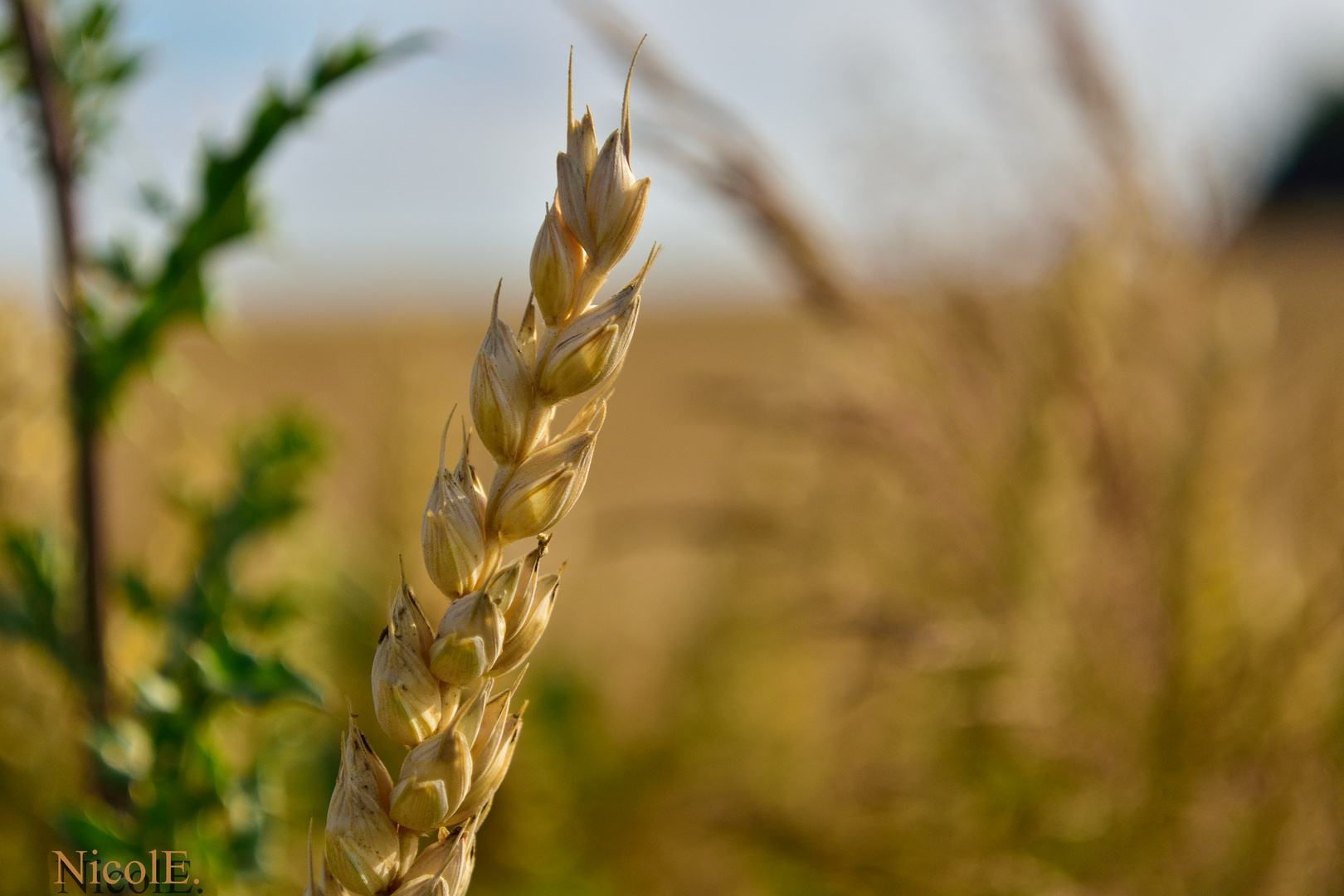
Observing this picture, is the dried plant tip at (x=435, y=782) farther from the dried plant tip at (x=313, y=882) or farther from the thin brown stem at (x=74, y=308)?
the thin brown stem at (x=74, y=308)

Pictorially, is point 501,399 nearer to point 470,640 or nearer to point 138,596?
point 470,640

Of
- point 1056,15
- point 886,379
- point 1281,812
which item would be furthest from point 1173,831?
point 1056,15

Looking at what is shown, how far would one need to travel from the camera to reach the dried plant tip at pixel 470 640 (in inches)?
12.1

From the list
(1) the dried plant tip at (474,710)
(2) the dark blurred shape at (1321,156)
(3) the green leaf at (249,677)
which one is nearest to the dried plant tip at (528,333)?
(1) the dried plant tip at (474,710)

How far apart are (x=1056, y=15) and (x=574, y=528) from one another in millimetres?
1445

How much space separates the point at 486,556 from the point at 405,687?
0.16 ft

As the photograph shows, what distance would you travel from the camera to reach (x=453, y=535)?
316mm

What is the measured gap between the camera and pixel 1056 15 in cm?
95

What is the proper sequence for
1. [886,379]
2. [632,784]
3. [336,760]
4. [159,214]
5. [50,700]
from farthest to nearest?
[632,784] → [336,760] → [886,379] → [50,700] → [159,214]

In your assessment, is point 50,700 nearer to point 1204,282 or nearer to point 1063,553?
point 1063,553

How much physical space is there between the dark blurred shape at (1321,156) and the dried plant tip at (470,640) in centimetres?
2763

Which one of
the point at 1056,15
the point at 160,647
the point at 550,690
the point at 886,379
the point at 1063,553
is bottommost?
the point at 550,690

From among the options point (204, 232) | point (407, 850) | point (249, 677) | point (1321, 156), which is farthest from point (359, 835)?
point (1321, 156)

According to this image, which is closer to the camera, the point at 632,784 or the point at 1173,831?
the point at 1173,831
